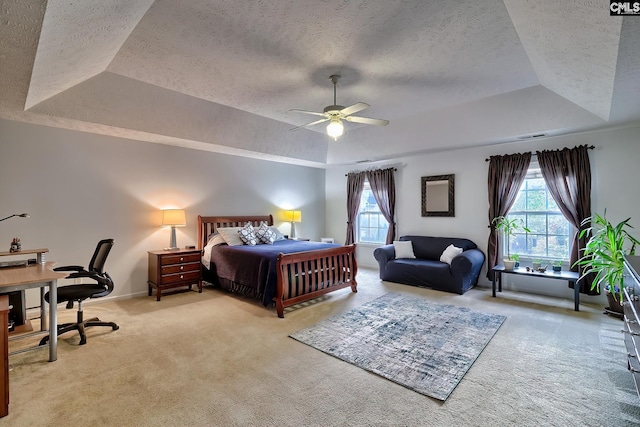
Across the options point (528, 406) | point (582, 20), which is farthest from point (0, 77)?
point (528, 406)

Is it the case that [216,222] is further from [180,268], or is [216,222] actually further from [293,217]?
[293,217]

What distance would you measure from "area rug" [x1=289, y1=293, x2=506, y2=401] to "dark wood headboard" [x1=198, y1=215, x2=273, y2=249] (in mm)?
3004

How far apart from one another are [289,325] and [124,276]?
292 cm

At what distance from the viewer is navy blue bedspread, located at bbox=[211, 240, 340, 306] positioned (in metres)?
3.90

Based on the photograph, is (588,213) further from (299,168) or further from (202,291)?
→ (202,291)

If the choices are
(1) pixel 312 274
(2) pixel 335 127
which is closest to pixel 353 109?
(2) pixel 335 127

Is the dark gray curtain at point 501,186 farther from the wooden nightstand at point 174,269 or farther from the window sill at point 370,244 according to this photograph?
the wooden nightstand at point 174,269

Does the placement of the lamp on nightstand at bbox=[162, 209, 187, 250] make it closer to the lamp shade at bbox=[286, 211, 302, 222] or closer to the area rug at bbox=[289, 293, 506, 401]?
the lamp shade at bbox=[286, 211, 302, 222]

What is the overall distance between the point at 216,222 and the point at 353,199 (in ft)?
10.6

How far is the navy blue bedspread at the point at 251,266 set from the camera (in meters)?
3.90

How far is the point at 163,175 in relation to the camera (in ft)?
16.4

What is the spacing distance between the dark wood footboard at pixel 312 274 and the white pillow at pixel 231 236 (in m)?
1.54

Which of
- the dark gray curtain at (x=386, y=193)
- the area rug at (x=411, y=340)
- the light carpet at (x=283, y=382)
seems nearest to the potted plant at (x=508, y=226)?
the light carpet at (x=283, y=382)

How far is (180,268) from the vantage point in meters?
4.68
